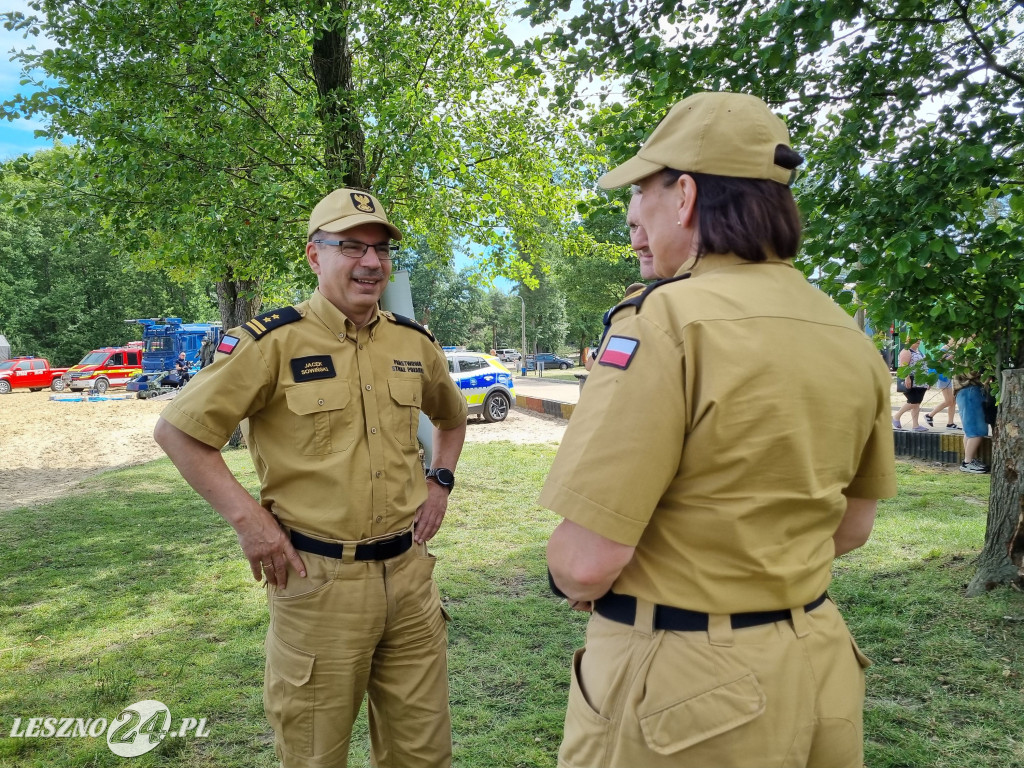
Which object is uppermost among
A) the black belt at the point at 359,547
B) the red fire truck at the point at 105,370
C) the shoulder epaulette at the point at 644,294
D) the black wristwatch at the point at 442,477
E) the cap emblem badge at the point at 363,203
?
the cap emblem badge at the point at 363,203

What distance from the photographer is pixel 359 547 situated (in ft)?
8.23

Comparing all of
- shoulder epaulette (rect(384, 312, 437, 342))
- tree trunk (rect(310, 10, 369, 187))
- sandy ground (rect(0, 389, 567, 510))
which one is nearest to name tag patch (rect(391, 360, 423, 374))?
shoulder epaulette (rect(384, 312, 437, 342))

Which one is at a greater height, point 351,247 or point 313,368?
point 351,247

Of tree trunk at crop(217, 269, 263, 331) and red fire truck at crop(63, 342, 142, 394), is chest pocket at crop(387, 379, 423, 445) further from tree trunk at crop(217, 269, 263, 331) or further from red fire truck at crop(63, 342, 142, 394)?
red fire truck at crop(63, 342, 142, 394)

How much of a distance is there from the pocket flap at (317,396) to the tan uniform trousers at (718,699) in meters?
1.46

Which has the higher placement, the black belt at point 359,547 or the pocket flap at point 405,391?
the pocket flap at point 405,391

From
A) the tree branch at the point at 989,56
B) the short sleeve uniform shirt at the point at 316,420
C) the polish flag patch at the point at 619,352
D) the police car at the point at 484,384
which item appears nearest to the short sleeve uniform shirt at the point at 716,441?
the polish flag patch at the point at 619,352

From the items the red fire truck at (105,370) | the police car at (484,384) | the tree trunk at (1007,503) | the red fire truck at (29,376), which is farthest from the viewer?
the red fire truck at (29,376)

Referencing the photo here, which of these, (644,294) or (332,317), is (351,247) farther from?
(644,294)

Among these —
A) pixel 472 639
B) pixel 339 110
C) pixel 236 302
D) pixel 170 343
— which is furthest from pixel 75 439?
pixel 170 343

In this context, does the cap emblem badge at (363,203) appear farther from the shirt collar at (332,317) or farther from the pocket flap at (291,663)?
the pocket flap at (291,663)

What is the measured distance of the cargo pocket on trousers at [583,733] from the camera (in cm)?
136

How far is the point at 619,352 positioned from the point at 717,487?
11.8 inches

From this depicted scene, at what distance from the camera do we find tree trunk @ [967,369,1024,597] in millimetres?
4707
